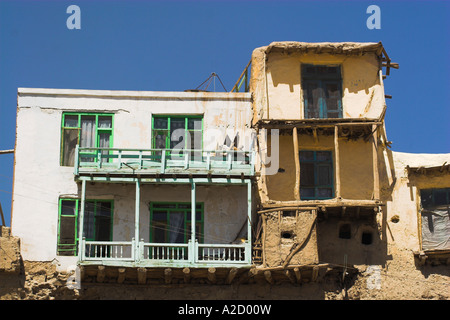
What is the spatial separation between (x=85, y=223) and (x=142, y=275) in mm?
3009

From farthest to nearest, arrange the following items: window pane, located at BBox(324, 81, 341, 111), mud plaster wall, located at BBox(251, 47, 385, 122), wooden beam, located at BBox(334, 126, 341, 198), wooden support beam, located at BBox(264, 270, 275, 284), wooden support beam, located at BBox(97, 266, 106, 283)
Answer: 1. window pane, located at BBox(324, 81, 341, 111)
2. mud plaster wall, located at BBox(251, 47, 385, 122)
3. wooden beam, located at BBox(334, 126, 341, 198)
4. wooden support beam, located at BBox(264, 270, 275, 284)
5. wooden support beam, located at BBox(97, 266, 106, 283)

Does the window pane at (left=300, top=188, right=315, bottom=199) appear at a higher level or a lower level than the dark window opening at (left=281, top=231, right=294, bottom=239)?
higher

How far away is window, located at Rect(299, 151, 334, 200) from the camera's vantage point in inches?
1400

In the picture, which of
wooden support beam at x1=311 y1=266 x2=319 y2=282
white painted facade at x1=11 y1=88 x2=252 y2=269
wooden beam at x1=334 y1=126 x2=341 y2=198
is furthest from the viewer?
wooden beam at x1=334 y1=126 x2=341 y2=198

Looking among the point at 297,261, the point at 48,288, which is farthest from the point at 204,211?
the point at 48,288

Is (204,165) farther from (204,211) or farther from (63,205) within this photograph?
(63,205)

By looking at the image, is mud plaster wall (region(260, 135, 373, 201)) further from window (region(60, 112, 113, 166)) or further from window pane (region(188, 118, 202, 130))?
window (region(60, 112, 113, 166))

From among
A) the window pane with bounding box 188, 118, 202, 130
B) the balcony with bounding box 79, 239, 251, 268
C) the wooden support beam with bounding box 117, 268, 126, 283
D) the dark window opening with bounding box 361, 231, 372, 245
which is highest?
the window pane with bounding box 188, 118, 202, 130

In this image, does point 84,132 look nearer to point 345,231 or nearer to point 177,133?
point 177,133

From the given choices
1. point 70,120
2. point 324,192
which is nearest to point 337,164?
point 324,192

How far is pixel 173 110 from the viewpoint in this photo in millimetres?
35875

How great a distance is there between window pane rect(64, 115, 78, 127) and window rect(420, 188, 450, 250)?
1300 centimetres

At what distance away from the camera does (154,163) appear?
1350 inches

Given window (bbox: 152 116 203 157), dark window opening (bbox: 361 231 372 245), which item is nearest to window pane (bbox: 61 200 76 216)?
window (bbox: 152 116 203 157)
